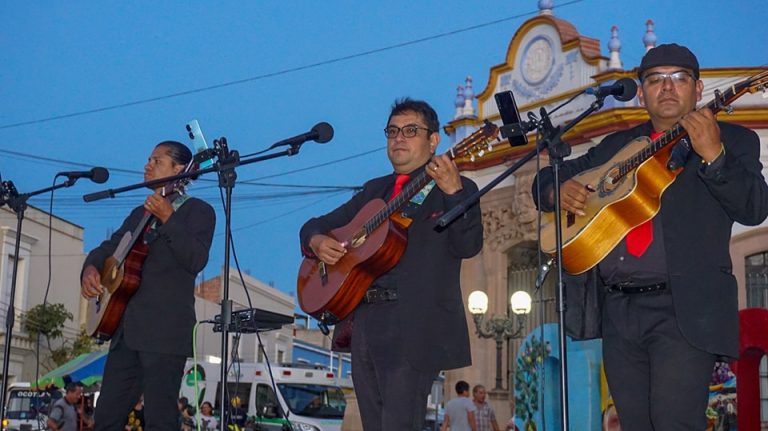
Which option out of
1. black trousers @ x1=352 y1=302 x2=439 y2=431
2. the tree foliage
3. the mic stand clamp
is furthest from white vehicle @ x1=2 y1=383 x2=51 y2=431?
A: the mic stand clamp

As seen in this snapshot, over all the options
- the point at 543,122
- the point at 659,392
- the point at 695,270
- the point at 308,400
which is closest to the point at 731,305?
the point at 695,270

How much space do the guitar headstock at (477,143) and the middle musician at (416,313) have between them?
17cm

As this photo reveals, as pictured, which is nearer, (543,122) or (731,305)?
(731,305)

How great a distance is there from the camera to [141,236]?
550 cm

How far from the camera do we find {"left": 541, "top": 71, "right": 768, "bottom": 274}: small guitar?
3941mm

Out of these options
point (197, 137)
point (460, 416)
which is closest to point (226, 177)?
point (197, 137)

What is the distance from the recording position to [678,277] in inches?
147

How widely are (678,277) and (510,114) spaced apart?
1132mm

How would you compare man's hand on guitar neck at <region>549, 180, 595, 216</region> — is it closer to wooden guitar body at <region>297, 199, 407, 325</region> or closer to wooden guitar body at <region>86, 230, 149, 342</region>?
wooden guitar body at <region>297, 199, 407, 325</region>

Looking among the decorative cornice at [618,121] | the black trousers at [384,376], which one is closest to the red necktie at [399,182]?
the black trousers at [384,376]

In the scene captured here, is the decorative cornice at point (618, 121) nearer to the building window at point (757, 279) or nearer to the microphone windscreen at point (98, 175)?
the building window at point (757, 279)

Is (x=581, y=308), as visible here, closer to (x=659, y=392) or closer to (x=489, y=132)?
(x=659, y=392)

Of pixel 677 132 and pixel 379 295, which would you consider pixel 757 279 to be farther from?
pixel 677 132

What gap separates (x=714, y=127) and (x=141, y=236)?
3.21 meters
